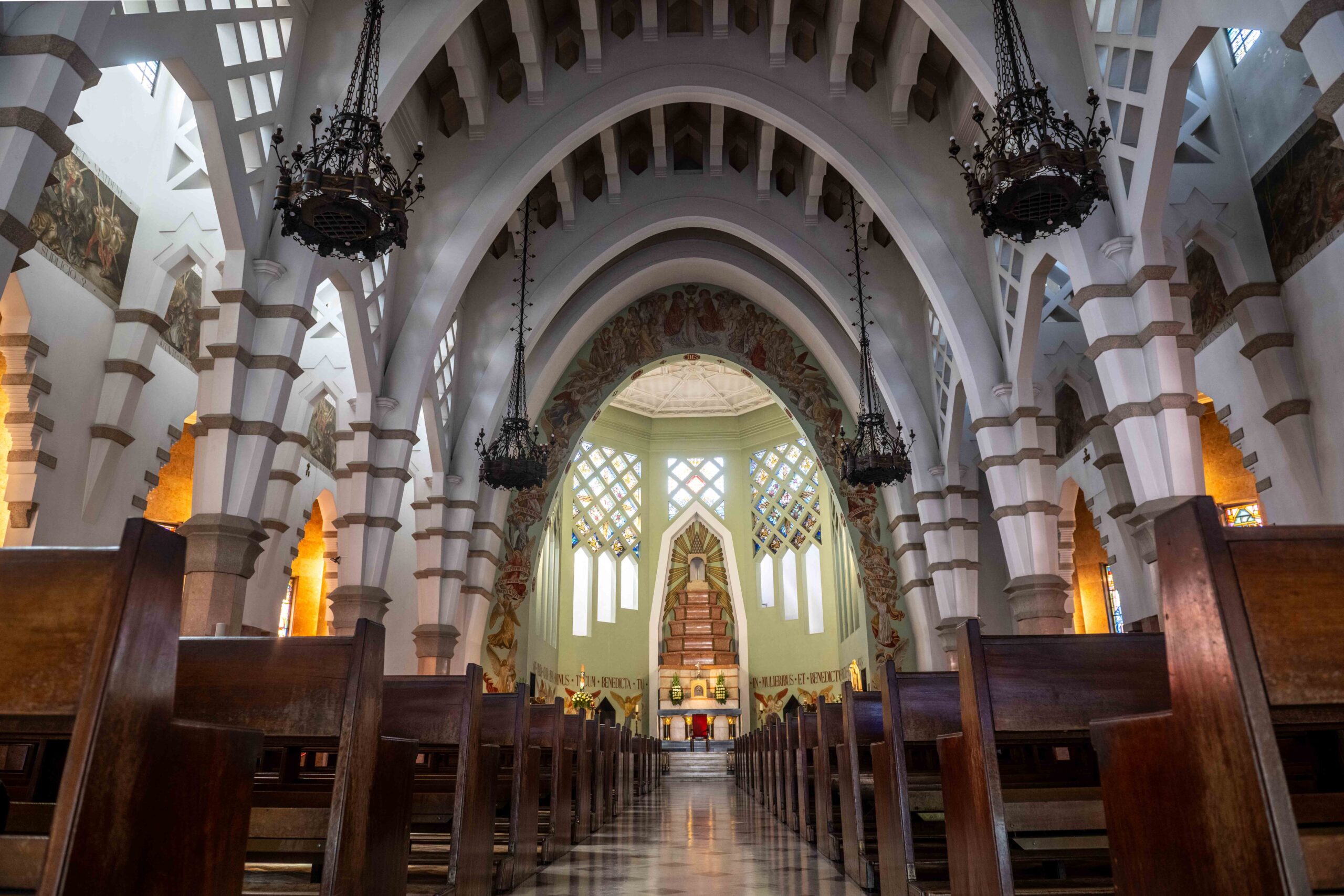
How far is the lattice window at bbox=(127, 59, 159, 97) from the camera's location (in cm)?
859

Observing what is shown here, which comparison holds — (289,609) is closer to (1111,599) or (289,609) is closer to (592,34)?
(592,34)

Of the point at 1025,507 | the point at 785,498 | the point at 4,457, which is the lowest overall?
the point at 1025,507

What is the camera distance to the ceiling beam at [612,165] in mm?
11836

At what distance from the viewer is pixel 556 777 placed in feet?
17.1

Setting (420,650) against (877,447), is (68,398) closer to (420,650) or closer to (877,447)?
(420,650)

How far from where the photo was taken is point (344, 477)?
914cm

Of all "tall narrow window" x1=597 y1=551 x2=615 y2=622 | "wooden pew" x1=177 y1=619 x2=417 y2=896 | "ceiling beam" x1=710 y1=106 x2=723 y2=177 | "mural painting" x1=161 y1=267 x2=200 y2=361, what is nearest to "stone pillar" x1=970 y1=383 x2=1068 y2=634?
→ "ceiling beam" x1=710 y1=106 x2=723 y2=177

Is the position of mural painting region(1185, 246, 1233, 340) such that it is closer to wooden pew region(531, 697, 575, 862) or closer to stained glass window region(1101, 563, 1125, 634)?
stained glass window region(1101, 563, 1125, 634)

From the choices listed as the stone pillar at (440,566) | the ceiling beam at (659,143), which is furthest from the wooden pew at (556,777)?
the ceiling beam at (659,143)

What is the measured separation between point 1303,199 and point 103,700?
8.64 m

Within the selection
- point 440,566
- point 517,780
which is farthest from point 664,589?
point 517,780

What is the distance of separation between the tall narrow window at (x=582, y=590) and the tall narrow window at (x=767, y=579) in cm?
459

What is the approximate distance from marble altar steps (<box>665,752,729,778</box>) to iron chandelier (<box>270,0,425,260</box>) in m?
15.2

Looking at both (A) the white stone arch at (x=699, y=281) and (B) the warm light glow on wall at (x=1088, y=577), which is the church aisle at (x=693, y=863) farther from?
(B) the warm light glow on wall at (x=1088, y=577)
